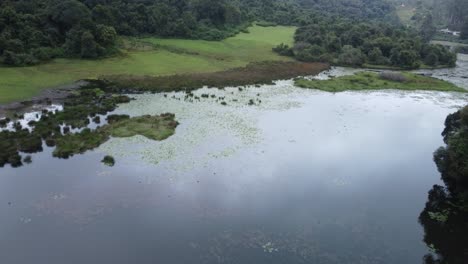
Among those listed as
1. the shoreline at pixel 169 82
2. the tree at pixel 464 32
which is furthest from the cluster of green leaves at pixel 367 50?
the tree at pixel 464 32

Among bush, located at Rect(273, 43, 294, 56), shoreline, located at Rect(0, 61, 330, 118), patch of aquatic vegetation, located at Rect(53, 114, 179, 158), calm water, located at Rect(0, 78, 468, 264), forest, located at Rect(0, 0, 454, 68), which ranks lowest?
calm water, located at Rect(0, 78, 468, 264)

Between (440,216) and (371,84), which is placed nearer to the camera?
(440,216)

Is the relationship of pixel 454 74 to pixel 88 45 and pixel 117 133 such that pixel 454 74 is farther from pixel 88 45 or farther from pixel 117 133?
pixel 88 45

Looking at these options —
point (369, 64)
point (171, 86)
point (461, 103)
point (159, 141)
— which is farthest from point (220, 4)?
point (159, 141)

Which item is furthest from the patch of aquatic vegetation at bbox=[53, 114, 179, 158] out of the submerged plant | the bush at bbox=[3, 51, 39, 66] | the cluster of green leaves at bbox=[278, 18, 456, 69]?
the cluster of green leaves at bbox=[278, 18, 456, 69]

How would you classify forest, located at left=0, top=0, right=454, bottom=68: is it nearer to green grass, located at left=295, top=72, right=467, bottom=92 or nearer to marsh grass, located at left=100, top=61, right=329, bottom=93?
marsh grass, located at left=100, top=61, right=329, bottom=93

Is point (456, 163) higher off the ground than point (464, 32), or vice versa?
point (464, 32)

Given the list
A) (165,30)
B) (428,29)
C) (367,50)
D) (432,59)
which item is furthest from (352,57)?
(428,29)

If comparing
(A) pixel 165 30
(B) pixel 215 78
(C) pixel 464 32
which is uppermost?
(C) pixel 464 32
